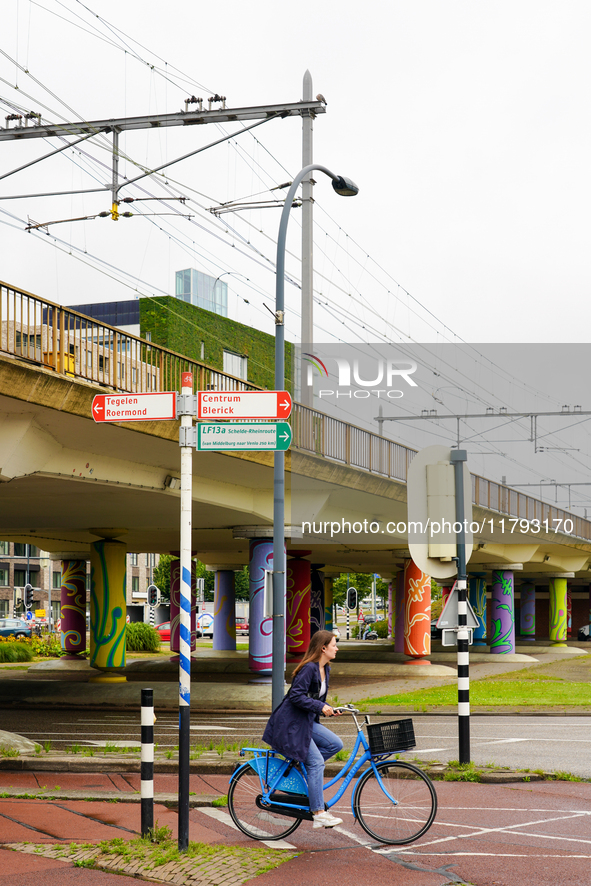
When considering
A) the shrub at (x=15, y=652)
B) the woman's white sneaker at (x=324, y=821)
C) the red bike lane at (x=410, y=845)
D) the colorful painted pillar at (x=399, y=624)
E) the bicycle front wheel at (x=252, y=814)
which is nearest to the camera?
the red bike lane at (x=410, y=845)

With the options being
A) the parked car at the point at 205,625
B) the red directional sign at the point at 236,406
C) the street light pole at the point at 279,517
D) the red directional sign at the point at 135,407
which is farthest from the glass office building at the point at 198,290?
the red directional sign at the point at 236,406

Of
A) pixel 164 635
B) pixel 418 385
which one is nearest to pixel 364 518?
pixel 418 385

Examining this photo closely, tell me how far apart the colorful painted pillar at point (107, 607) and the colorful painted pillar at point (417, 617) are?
9.17m

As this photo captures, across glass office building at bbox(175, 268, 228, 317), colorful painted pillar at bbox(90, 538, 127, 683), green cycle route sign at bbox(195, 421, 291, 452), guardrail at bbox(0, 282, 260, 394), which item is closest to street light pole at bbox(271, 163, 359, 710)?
guardrail at bbox(0, 282, 260, 394)

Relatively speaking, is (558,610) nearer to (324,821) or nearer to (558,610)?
(558,610)

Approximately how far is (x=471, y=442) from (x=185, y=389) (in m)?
33.5

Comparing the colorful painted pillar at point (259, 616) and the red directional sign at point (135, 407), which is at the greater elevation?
A: the red directional sign at point (135, 407)

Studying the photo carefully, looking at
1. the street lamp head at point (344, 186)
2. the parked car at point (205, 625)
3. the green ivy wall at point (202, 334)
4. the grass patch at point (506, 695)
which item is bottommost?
the parked car at point (205, 625)

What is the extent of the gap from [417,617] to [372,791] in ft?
85.7

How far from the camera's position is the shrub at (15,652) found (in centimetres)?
3928

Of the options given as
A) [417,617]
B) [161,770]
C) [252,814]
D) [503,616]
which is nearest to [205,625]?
[503,616]

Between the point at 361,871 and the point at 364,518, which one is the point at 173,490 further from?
the point at 361,871

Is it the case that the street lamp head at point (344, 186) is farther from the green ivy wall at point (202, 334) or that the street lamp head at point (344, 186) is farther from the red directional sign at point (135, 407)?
the green ivy wall at point (202, 334)

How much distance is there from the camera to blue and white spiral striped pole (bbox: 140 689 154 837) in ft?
23.5
